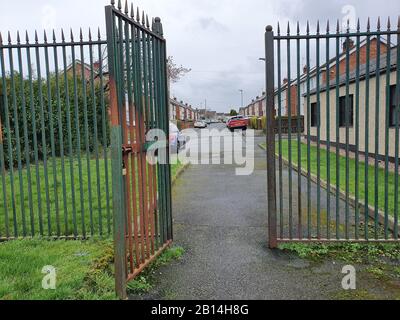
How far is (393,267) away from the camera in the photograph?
3904mm

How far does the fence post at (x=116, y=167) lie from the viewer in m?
3.21

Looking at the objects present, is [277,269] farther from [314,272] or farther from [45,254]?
[45,254]

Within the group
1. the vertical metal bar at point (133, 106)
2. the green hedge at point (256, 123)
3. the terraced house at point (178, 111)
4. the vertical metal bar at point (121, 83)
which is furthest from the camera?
the terraced house at point (178, 111)

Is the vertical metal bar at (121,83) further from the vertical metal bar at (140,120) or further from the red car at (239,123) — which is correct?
the red car at (239,123)

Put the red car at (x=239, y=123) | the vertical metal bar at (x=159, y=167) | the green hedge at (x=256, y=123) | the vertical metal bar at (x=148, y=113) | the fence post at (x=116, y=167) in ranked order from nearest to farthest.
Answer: the fence post at (x=116, y=167)
the vertical metal bar at (x=148, y=113)
the vertical metal bar at (x=159, y=167)
the green hedge at (x=256, y=123)
the red car at (x=239, y=123)

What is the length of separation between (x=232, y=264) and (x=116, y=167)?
1.77m

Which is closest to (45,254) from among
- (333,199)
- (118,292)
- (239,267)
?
(118,292)

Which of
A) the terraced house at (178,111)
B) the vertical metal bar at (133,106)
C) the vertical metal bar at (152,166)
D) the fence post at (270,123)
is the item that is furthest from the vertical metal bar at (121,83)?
the terraced house at (178,111)

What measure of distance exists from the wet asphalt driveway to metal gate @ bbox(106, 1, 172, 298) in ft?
1.31

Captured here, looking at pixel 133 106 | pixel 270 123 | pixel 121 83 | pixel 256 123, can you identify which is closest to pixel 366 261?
pixel 270 123

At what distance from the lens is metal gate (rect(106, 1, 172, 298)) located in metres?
→ 3.29

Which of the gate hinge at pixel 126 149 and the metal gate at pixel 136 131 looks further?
the gate hinge at pixel 126 149

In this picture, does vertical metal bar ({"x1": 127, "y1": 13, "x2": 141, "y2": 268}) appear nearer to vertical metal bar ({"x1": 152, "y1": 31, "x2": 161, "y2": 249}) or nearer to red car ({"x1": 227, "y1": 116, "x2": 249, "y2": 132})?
vertical metal bar ({"x1": 152, "y1": 31, "x2": 161, "y2": 249})

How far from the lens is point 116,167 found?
3.28 m
